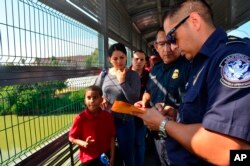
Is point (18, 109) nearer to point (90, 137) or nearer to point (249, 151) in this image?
point (90, 137)

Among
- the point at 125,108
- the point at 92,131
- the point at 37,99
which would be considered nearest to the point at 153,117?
the point at 125,108

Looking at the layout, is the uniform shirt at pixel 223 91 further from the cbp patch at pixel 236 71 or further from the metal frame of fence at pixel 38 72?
the metal frame of fence at pixel 38 72

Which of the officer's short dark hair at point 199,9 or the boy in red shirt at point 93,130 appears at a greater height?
the officer's short dark hair at point 199,9

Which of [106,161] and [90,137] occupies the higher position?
[90,137]

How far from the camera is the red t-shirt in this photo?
3.17 meters

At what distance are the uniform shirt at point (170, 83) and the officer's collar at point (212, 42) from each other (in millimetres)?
1287

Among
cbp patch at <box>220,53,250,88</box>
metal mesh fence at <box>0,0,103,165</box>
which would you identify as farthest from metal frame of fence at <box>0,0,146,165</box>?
cbp patch at <box>220,53,250,88</box>

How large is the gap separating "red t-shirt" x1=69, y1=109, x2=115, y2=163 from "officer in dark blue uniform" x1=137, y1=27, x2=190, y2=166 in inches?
22.8

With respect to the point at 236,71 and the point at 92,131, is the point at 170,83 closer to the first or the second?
the point at 92,131

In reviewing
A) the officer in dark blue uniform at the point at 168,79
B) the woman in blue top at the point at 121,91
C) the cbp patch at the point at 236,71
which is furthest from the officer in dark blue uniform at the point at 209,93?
the woman in blue top at the point at 121,91

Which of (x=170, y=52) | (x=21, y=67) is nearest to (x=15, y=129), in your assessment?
(x=21, y=67)

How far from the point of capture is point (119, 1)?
6.77m

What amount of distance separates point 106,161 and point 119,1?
445 cm

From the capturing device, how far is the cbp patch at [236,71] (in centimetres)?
124
